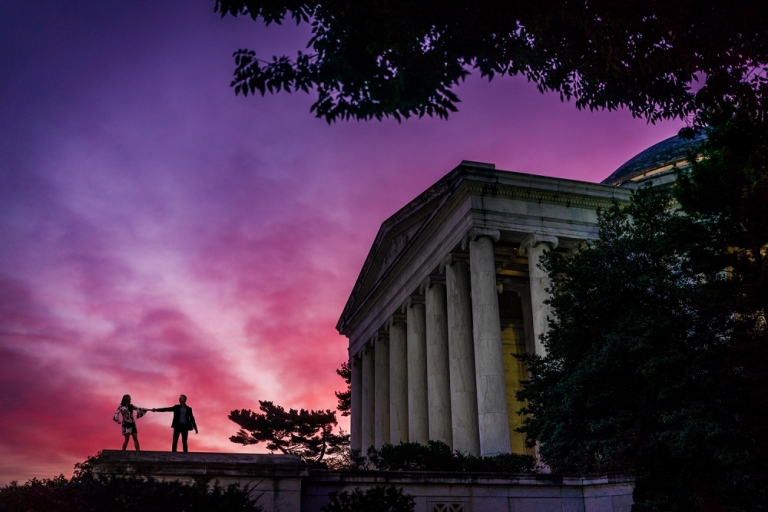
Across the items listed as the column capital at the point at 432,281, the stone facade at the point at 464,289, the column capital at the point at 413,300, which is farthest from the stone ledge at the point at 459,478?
the column capital at the point at 413,300

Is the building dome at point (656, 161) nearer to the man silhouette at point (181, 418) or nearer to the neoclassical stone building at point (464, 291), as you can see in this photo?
the neoclassical stone building at point (464, 291)

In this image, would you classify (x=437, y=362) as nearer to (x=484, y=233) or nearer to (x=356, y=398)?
(x=484, y=233)

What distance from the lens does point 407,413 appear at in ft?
165

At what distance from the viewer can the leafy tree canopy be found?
13.9 meters

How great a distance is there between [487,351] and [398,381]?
52.7ft

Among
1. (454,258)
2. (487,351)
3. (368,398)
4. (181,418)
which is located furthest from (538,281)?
(368,398)

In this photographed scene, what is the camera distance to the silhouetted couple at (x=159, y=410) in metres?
23.4

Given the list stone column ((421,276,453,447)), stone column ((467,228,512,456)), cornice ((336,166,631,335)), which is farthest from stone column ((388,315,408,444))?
stone column ((467,228,512,456))

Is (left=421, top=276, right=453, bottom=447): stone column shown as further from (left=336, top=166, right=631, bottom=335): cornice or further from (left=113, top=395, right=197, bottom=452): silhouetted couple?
(left=113, top=395, right=197, bottom=452): silhouetted couple

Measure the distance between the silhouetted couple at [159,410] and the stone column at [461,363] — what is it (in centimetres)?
1714

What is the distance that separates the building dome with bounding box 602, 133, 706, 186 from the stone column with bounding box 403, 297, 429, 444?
20862mm

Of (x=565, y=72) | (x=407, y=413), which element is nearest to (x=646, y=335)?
(x=565, y=72)

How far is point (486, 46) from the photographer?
15.3m

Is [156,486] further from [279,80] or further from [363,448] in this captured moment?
[363,448]
